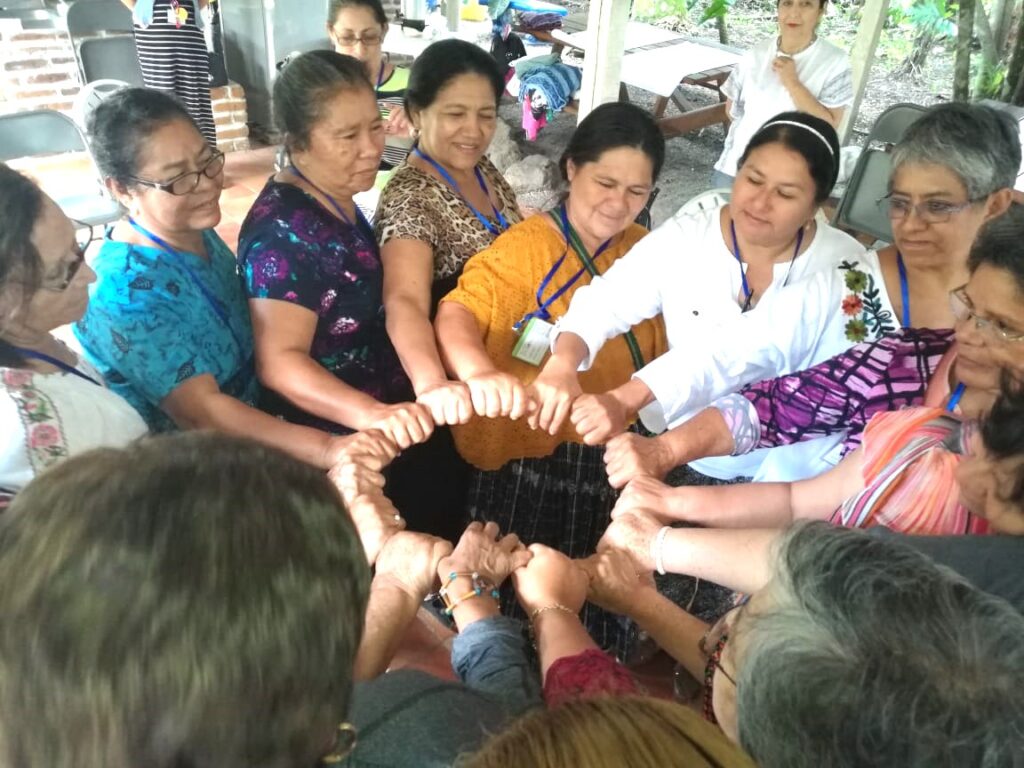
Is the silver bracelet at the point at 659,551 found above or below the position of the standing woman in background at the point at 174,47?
below

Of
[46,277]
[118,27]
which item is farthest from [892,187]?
[118,27]

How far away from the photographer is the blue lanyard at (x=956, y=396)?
4.21 feet

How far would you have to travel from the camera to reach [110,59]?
430 centimetres

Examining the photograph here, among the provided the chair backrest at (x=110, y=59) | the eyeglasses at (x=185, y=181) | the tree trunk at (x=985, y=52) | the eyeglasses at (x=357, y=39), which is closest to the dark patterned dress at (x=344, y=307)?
the eyeglasses at (x=185, y=181)

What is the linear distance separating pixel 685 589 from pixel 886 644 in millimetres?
1105

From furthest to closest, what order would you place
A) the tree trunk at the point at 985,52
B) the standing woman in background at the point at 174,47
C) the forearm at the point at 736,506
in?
the tree trunk at the point at 985,52
the standing woman in background at the point at 174,47
the forearm at the point at 736,506

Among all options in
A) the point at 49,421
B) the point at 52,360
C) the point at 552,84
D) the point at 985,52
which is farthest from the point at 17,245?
the point at 985,52

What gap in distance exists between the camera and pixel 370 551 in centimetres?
125

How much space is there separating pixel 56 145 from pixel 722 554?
3.23 m

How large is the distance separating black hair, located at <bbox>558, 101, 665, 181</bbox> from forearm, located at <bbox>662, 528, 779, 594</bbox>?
3.01ft

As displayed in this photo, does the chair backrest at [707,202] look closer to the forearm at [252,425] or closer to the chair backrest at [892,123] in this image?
the forearm at [252,425]

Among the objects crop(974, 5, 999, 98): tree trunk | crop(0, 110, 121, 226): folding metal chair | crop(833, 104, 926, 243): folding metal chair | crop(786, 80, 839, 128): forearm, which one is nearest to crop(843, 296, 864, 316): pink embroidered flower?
crop(833, 104, 926, 243): folding metal chair

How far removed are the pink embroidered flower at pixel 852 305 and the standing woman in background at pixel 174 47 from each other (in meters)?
3.71

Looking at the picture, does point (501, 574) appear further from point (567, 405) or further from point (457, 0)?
point (457, 0)
